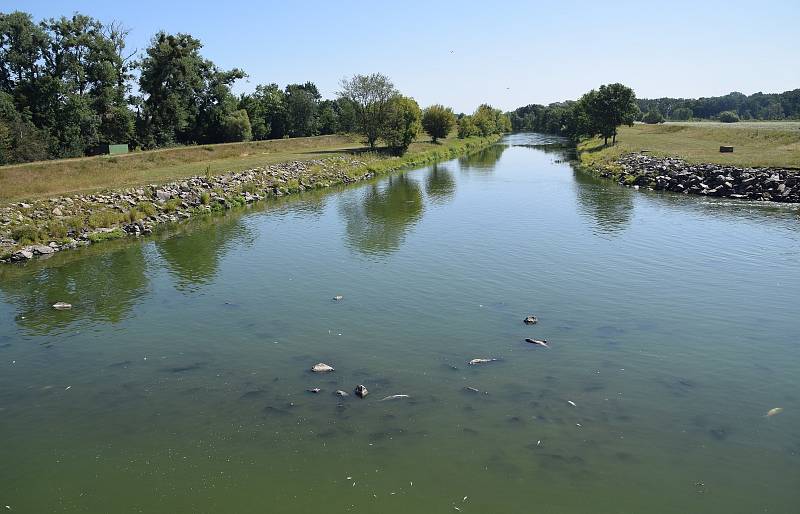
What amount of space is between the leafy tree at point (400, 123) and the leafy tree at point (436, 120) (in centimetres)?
2343

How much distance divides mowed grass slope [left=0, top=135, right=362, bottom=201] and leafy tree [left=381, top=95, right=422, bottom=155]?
9.01 metres

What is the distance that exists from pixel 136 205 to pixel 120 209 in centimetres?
147

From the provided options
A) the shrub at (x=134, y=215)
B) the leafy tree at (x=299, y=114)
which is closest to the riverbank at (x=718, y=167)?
the shrub at (x=134, y=215)

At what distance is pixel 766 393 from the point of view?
13305mm

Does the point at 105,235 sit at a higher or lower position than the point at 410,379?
higher

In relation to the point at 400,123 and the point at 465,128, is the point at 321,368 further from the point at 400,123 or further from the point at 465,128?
the point at 465,128

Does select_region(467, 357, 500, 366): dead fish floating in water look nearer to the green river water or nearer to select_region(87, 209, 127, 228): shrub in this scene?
the green river water

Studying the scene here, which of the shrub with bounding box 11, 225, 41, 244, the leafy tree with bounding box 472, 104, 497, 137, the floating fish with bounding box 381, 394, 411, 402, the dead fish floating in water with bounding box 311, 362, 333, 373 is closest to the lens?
the floating fish with bounding box 381, 394, 411, 402

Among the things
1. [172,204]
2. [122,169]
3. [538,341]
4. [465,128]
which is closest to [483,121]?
[465,128]

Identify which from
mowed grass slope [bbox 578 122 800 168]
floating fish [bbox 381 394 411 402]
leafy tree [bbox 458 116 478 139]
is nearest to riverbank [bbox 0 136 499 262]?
floating fish [bbox 381 394 411 402]

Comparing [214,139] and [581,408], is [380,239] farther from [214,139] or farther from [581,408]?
[214,139]

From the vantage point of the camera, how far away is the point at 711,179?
44.8m

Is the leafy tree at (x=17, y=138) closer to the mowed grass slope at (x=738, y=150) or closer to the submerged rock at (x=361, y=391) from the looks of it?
the submerged rock at (x=361, y=391)

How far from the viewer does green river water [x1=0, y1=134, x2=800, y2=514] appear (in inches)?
407
